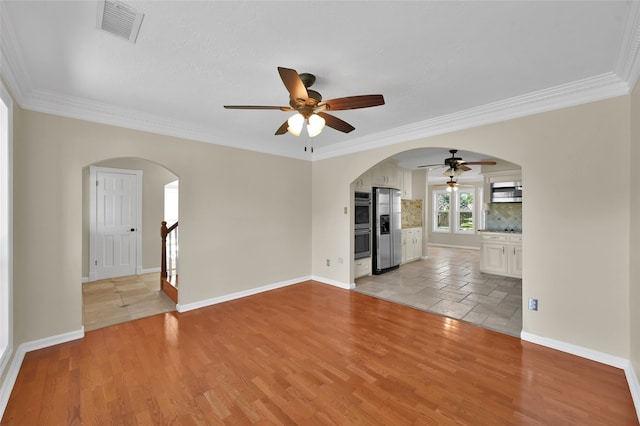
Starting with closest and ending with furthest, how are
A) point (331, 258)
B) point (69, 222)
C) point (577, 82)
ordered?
1. point (577, 82)
2. point (69, 222)
3. point (331, 258)

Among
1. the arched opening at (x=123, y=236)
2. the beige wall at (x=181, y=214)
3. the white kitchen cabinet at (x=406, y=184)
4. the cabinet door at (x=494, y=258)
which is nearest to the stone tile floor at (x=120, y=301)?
the arched opening at (x=123, y=236)

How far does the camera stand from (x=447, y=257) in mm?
8258

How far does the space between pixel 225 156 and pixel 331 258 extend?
107 inches

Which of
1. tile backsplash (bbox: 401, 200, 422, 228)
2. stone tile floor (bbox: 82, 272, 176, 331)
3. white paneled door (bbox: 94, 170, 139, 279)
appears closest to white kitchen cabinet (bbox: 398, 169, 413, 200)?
tile backsplash (bbox: 401, 200, 422, 228)

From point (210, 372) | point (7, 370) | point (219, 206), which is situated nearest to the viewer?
point (7, 370)

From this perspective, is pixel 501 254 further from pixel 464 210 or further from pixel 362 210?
pixel 464 210

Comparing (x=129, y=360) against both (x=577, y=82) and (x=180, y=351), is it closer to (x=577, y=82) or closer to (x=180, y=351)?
(x=180, y=351)

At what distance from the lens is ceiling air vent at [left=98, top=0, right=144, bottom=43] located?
5.52 feet

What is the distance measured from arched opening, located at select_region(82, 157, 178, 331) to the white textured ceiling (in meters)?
2.28

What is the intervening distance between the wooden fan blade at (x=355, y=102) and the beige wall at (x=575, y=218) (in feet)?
6.26

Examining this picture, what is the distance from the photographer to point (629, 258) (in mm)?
2484

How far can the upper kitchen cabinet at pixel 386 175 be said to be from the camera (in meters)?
6.00

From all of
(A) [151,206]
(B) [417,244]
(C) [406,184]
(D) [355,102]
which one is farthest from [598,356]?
(A) [151,206]

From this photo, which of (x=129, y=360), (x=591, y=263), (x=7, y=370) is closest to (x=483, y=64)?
(x=591, y=263)
